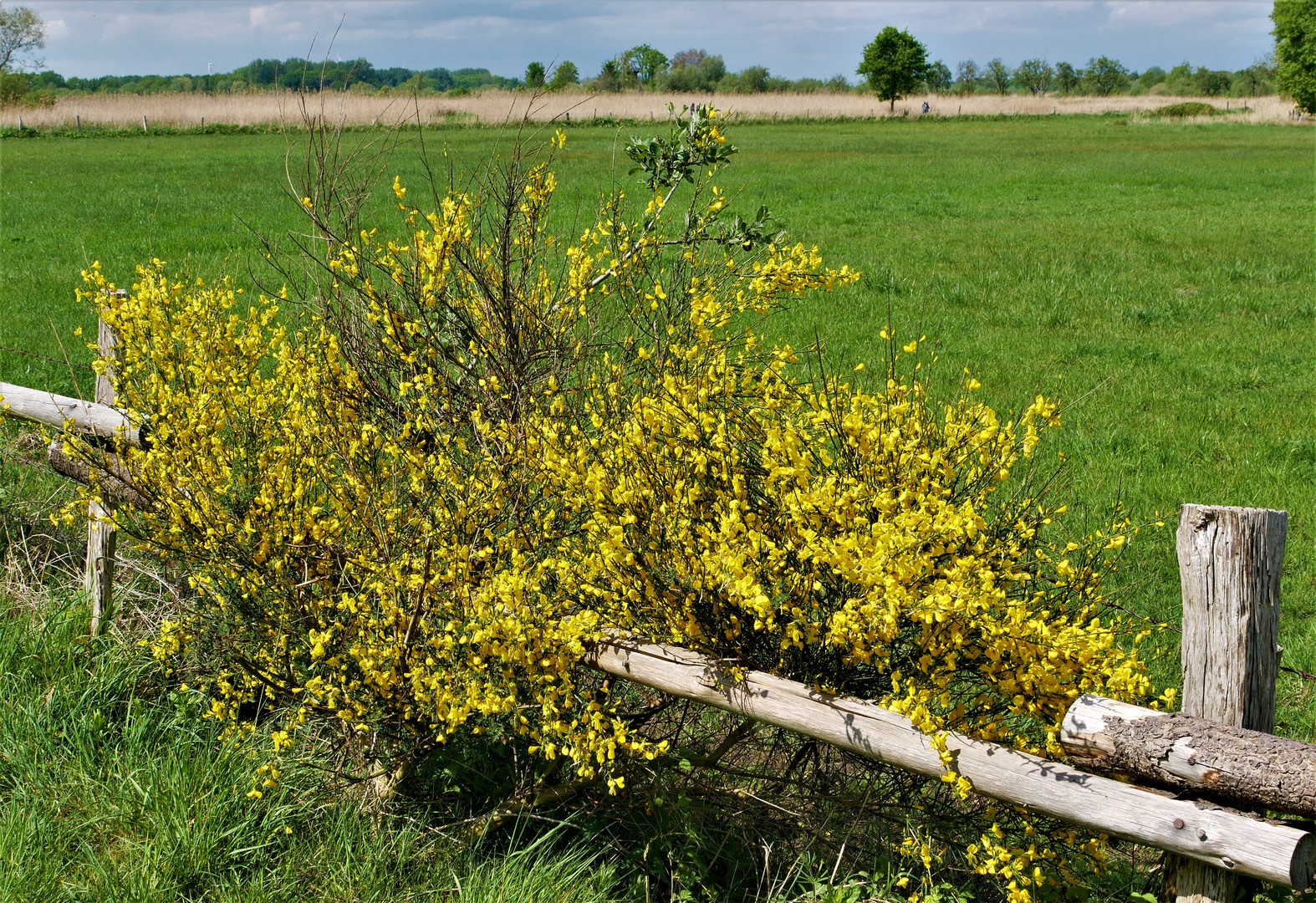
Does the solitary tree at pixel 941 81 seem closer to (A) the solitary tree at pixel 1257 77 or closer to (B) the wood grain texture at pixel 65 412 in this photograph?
(A) the solitary tree at pixel 1257 77

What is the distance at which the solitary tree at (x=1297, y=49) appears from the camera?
46031mm

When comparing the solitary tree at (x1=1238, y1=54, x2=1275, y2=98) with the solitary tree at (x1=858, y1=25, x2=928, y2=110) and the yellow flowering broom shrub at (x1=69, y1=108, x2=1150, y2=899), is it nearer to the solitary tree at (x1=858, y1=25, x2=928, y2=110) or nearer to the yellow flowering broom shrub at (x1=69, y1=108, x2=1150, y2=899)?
the solitary tree at (x1=858, y1=25, x2=928, y2=110)

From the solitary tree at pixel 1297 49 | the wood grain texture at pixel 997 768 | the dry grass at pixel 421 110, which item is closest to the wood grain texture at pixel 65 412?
the wood grain texture at pixel 997 768

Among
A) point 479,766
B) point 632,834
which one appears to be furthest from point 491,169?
point 632,834

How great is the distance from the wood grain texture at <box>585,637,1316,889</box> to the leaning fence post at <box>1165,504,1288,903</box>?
208 mm

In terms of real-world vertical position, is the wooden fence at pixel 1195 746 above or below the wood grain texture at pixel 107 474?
below

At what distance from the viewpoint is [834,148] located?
27.6 metres

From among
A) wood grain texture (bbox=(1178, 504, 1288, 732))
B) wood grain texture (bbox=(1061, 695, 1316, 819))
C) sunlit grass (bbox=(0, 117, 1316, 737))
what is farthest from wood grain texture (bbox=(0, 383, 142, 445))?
wood grain texture (bbox=(1178, 504, 1288, 732))

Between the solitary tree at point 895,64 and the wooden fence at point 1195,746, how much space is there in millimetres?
52773

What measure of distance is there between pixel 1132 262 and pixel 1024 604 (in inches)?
410

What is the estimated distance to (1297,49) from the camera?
48344mm

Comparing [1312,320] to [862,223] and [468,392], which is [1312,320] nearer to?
[862,223]

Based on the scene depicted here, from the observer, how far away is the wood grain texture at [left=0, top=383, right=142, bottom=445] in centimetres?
399

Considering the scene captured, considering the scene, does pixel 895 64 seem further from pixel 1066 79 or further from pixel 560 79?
pixel 1066 79
